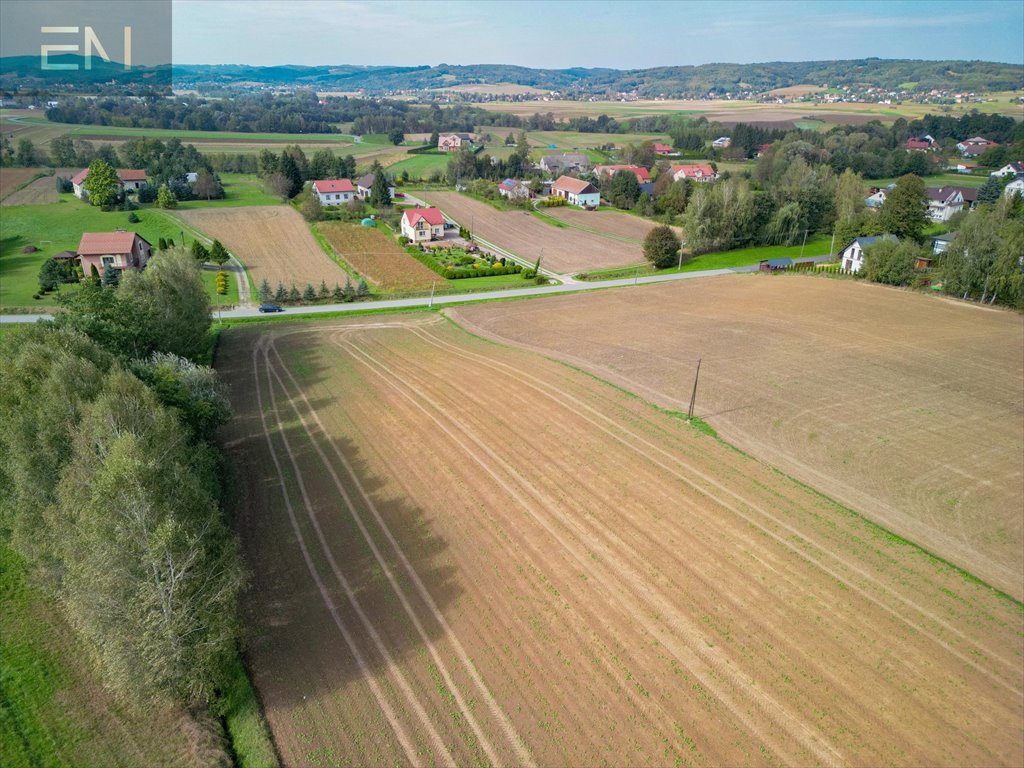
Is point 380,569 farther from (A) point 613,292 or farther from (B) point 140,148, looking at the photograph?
(B) point 140,148

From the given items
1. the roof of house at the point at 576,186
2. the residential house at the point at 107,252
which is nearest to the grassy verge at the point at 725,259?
the roof of house at the point at 576,186

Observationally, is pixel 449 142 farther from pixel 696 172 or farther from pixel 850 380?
pixel 850 380

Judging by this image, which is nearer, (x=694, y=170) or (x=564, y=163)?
(x=694, y=170)

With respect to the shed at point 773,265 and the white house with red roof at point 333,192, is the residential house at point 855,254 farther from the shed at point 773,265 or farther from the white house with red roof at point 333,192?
the white house with red roof at point 333,192

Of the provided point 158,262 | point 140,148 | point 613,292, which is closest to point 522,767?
point 158,262

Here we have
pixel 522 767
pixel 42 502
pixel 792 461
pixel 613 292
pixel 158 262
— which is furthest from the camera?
pixel 613 292

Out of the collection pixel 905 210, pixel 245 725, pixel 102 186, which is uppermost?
pixel 905 210

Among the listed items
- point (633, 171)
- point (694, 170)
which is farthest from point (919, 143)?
point (633, 171)
